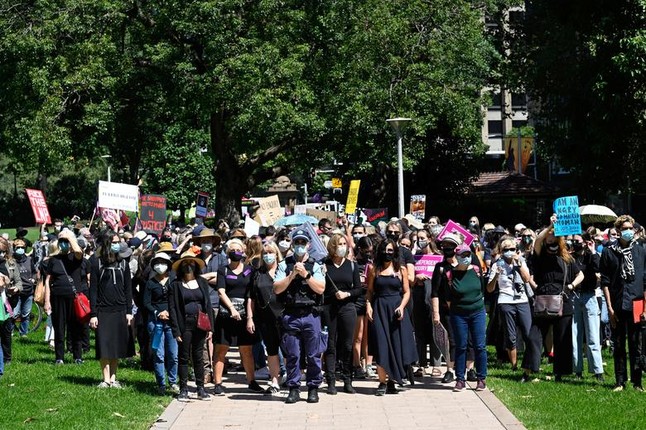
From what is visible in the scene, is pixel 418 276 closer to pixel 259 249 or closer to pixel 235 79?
pixel 259 249

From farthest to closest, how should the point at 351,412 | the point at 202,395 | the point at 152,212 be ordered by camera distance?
the point at 152,212
the point at 202,395
the point at 351,412

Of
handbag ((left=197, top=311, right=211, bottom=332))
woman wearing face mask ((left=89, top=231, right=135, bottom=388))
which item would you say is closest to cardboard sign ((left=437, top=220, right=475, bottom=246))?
handbag ((left=197, top=311, right=211, bottom=332))

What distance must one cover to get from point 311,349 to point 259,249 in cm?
173

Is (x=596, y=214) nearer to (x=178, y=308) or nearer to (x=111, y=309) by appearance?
(x=111, y=309)

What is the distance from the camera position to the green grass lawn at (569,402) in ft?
36.2

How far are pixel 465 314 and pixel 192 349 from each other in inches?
123

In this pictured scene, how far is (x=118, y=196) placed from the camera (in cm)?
2564

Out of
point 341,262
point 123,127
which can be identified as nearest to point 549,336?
point 341,262

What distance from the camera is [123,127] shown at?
36.2m

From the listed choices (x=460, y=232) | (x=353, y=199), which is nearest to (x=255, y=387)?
(x=460, y=232)

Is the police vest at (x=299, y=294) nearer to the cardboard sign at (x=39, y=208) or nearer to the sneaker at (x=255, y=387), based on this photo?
the sneaker at (x=255, y=387)

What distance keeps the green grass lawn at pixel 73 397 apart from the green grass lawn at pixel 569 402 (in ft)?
12.3

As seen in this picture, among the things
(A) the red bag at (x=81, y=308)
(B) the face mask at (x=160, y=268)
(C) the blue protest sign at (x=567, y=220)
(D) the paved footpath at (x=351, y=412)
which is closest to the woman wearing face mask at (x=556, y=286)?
(C) the blue protest sign at (x=567, y=220)

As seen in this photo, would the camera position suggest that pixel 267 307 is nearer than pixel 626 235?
No
